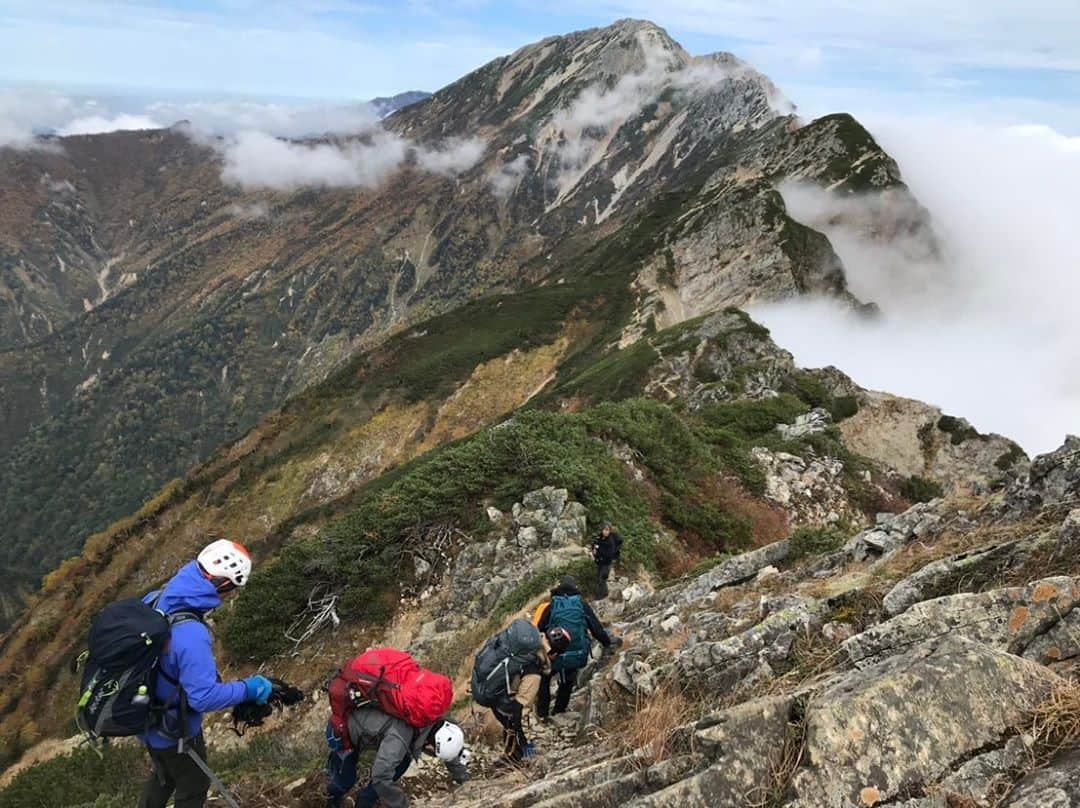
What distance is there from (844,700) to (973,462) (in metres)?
45.4

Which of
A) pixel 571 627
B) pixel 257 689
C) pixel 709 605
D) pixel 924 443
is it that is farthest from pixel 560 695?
pixel 924 443

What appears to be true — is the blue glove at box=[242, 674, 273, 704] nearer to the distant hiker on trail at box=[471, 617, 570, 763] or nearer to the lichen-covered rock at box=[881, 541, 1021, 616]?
the distant hiker on trail at box=[471, 617, 570, 763]

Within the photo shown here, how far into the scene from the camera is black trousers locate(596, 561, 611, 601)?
51.0ft

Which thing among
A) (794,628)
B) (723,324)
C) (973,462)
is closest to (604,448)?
(794,628)

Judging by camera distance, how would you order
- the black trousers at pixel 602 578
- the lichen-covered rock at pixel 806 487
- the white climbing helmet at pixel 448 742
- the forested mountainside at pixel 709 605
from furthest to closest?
the lichen-covered rock at pixel 806 487
the black trousers at pixel 602 578
the white climbing helmet at pixel 448 742
the forested mountainside at pixel 709 605

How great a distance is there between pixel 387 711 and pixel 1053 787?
15.6ft

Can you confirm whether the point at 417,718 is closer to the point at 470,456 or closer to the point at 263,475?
the point at 470,456

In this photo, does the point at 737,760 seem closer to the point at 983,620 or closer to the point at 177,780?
the point at 983,620

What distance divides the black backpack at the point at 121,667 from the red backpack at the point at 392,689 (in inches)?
60.5

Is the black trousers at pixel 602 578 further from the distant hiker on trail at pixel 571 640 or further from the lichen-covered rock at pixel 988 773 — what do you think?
the lichen-covered rock at pixel 988 773

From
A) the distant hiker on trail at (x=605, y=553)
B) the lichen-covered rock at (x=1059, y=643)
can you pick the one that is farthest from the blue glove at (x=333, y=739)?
the distant hiker on trail at (x=605, y=553)

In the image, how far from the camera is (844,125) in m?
116

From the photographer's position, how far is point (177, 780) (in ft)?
20.2

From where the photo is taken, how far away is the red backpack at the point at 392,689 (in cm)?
595
